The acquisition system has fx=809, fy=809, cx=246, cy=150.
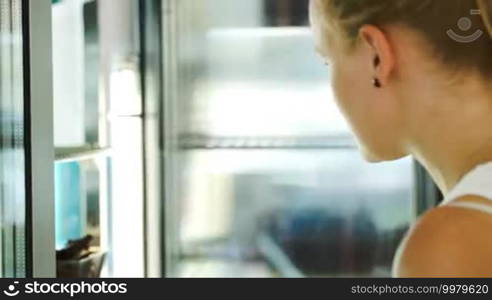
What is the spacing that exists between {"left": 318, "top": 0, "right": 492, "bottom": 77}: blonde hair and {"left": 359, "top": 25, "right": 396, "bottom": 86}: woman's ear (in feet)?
0.04

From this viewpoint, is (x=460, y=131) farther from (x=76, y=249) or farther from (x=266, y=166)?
(x=76, y=249)

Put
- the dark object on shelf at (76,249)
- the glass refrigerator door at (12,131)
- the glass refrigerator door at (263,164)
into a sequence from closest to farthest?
the glass refrigerator door at (12,131) → the dark object on shelf at (76,249) → the glass refrigerator door at (263,164)

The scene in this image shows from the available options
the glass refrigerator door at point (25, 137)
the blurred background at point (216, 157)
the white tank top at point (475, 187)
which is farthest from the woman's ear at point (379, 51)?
the glass refrigerator door at point (25, 137)

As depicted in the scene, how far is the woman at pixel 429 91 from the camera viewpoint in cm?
138

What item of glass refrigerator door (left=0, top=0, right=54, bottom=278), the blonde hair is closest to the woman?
the blonde hair

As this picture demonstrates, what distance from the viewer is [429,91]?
1.40 meters

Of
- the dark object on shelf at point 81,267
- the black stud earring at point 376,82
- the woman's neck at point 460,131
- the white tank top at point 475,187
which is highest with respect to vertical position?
the black stud earring at point 376,82

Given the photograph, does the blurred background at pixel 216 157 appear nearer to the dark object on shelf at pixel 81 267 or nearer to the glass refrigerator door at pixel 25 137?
the dark object on shelf at pixel 81 267

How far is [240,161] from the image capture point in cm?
157

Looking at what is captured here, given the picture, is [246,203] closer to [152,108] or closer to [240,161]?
[240,161]

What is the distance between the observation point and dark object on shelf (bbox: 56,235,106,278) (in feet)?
4.60

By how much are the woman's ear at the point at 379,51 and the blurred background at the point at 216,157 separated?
109 mm

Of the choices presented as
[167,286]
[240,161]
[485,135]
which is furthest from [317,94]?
[167,286]

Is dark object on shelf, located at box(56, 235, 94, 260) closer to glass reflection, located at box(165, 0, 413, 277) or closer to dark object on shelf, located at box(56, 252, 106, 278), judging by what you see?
dark object on shelf, located at box(56, 252, 106, 278)
